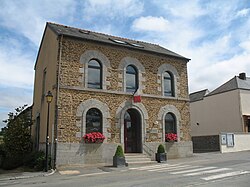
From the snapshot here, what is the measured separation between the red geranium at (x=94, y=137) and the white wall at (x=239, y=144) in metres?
10.7

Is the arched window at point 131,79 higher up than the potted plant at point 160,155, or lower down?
higher up

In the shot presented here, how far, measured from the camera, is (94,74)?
51.3 feet

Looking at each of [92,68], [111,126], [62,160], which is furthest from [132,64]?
[62,160]

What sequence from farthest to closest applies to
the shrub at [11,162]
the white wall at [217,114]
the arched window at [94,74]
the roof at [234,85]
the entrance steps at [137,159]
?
the roof at [234,85], the white wall at [217,114], the arched window at [94,74], the shrub at [11,162], the entrance steps at [137,159]

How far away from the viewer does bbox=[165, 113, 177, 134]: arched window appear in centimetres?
1739

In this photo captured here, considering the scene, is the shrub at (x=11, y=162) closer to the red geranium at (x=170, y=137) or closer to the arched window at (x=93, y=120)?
the arched window at (x=93, y=120)

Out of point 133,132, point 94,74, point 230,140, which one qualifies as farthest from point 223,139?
point 94,74

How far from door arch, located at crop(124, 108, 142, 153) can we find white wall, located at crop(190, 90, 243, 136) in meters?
13.5

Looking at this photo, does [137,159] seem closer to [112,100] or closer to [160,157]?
[160,157]

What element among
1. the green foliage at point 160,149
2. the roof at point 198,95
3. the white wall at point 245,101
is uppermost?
the roof at point 198,95

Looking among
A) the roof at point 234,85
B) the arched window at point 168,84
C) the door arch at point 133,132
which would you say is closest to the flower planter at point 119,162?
the door arch at point 133,132

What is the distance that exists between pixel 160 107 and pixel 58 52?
7.09 meters

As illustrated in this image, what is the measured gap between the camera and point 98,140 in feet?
47.1

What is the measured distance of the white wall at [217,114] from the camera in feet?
86.1
